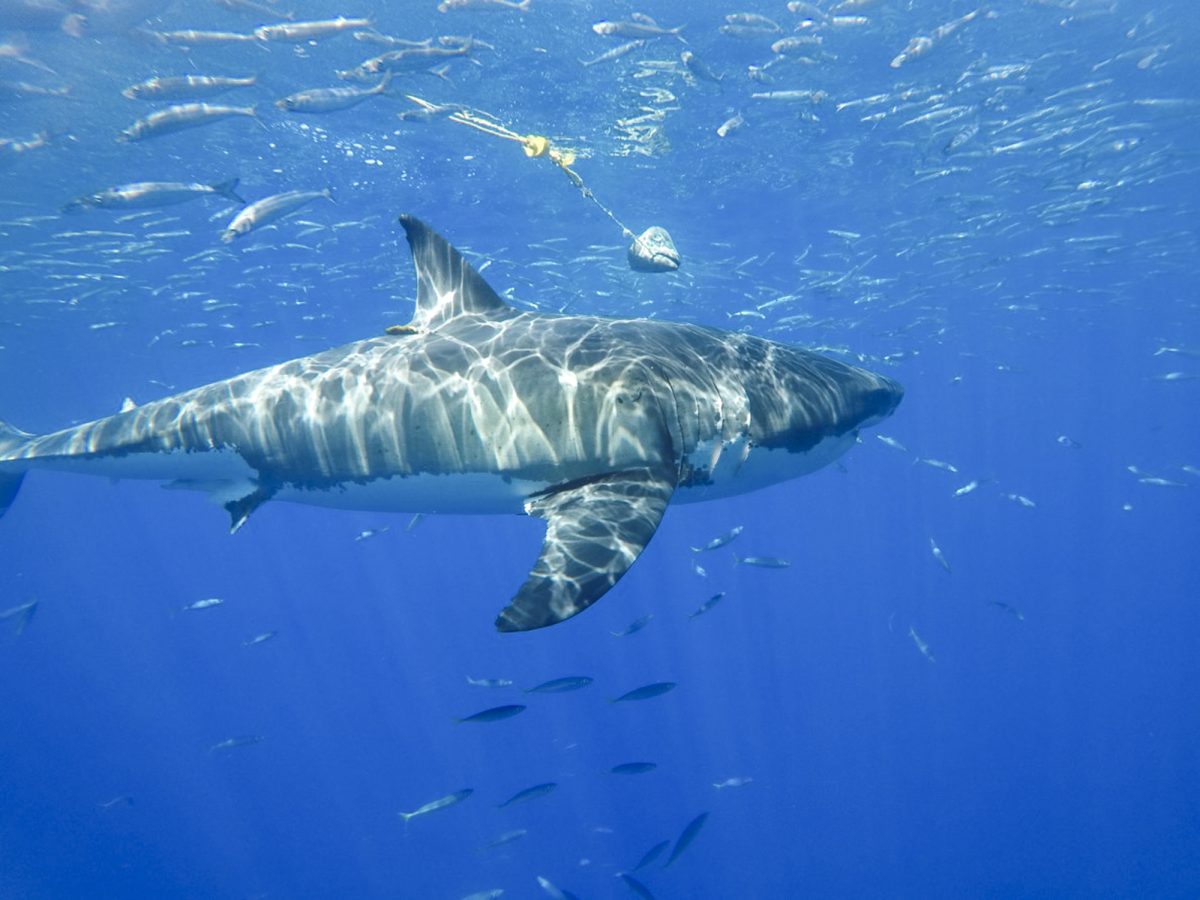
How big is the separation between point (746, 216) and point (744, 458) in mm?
18878

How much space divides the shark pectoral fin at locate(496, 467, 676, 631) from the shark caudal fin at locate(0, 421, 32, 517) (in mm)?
5780

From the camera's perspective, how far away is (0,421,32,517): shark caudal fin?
6777 millimetres

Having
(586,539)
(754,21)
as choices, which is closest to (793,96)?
(754,21)

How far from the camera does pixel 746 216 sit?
21.8 metres

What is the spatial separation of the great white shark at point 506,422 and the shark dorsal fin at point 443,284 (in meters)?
0.01

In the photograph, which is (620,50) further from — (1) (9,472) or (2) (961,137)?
(1) (9,472)

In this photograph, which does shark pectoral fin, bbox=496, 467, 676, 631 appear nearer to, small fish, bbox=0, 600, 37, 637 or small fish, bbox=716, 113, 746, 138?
small fish, bbox=716, 113, 746, 138

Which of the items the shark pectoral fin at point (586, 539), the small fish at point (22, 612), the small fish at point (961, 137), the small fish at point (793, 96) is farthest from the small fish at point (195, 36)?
the small fish at point (961, 137)

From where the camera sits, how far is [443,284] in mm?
6035

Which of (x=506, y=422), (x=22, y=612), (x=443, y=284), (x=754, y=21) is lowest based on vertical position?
(x=22, y=612)

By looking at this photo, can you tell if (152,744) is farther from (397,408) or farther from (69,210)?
(397,408)

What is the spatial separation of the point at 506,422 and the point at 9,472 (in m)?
5.71

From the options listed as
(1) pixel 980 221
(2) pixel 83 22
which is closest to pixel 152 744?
(2) pixel 83 22

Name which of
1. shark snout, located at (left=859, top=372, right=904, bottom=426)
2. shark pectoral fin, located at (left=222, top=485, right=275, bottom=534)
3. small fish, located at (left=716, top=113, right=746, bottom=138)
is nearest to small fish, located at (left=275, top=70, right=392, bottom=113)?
shark pectoral fin, located at (left=222, top=485, right=275, bottom=534)
